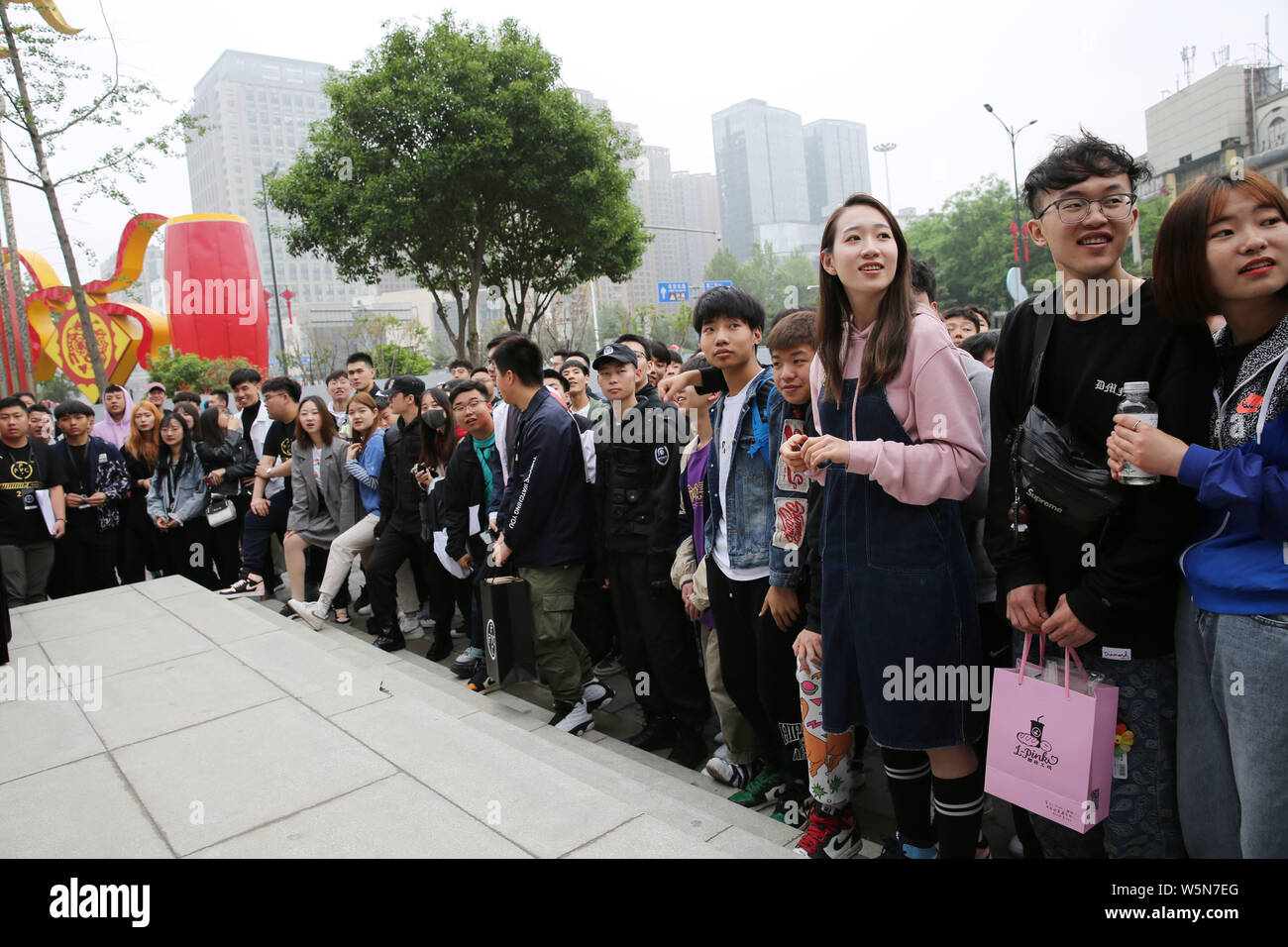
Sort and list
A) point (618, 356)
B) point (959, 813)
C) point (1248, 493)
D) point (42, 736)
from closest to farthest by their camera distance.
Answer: point (1248, 493) < point (959, 813) < point (42, 736) < point (618, 356)

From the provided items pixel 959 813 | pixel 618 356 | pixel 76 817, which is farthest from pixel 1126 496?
pixel 76 817

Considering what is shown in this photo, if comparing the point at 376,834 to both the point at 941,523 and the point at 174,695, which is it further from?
the point at 174,695

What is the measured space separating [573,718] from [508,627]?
62cm

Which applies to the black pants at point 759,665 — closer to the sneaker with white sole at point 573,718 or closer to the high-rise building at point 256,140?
the sneaker with white sole at point 573,718

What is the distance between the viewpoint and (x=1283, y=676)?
174 cm

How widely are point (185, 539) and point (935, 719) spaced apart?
7.61 meters

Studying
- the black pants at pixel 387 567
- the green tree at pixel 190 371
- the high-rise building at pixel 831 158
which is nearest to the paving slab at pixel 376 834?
the black pants at pixel 387 567

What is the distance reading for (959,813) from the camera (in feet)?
8.10

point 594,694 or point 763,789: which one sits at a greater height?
point 594,694

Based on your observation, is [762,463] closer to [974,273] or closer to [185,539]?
[185,539]

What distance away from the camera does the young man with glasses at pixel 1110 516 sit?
79.3 inches

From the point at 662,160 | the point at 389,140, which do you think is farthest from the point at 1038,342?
the point at 662,160

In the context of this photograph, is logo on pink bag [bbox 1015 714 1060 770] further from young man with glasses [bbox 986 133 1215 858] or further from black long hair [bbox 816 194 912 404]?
black long hair [bbox 816 194 912 404]

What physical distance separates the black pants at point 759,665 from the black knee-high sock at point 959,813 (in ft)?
2.81
